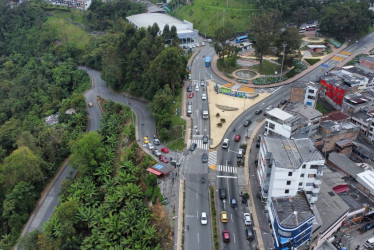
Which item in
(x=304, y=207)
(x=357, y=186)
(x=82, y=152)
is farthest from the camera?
(x=82, y=152)

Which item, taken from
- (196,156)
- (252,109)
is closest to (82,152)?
(196,156)

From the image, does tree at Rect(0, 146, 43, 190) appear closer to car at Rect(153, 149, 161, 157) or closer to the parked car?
car at Rect(153, 149, 161, 157)

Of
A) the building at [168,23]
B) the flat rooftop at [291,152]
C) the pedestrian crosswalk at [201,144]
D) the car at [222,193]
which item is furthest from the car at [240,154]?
the building at [168,23]

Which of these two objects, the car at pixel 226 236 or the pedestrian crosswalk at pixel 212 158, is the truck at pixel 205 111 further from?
the car at pixel 226 236

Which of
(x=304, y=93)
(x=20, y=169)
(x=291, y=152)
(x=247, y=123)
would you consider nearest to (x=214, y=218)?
(x=291, y=152)

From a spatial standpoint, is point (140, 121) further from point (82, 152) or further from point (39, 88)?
point (39, 88)

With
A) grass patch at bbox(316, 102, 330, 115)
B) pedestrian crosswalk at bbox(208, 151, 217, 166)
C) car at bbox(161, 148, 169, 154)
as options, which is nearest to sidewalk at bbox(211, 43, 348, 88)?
grass patch at bbox(316, 102, 330, 115)
